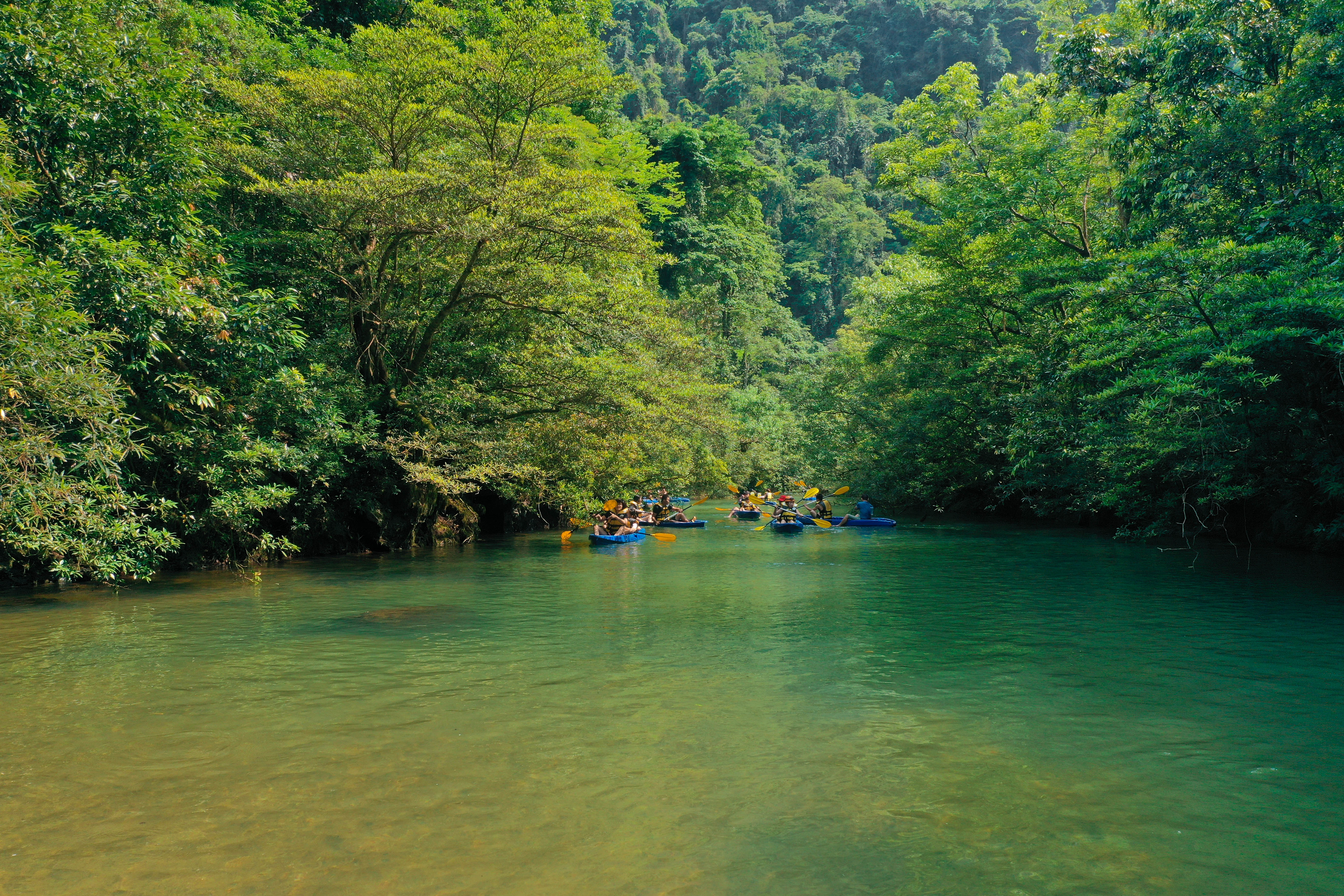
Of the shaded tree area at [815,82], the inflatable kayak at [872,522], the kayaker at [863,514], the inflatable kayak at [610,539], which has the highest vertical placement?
the shaded tree area at [815,82]

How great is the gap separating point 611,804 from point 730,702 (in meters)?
2.02

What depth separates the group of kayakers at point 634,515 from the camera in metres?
19.3

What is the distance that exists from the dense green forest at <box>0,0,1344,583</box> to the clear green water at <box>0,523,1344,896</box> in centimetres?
263

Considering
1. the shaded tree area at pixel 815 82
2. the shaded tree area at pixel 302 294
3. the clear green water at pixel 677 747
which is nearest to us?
the clear green water at pixel 677 747

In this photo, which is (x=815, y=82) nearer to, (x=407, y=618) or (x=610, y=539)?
(x=610, y=539)

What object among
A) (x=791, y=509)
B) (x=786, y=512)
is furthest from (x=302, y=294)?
(x=791, y=509)

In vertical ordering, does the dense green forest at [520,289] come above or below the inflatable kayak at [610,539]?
above

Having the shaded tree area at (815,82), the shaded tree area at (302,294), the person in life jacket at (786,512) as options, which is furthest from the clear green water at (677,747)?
the shaded tree area at (815,82)

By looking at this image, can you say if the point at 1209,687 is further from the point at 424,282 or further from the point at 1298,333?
the point at 424,282

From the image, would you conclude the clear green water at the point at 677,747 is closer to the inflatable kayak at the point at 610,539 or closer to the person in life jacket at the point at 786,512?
the inflatable kayak at the point at 610,539

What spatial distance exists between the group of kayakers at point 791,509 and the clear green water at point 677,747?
448 inches

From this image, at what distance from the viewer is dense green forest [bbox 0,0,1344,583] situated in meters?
9.53

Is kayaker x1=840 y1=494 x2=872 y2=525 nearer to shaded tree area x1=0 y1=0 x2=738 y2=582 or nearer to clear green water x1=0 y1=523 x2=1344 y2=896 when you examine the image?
shaded tree area x1=0 y1=0 x2=738 y2=582

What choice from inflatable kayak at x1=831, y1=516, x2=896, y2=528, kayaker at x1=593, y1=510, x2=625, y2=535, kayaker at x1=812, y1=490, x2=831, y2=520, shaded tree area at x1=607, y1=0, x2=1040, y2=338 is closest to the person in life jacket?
kayaker at x1=812, y1=490, x2=831, y2=520
